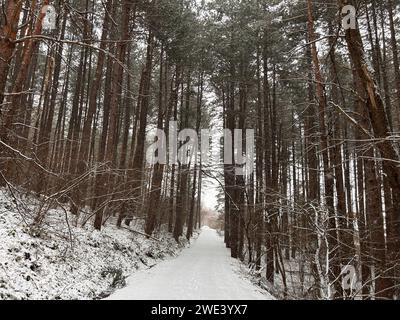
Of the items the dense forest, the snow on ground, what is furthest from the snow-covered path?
the dense forest

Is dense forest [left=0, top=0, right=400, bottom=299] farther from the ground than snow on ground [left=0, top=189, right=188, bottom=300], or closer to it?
farther from the ground

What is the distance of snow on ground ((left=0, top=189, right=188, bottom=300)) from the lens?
6.00 metres

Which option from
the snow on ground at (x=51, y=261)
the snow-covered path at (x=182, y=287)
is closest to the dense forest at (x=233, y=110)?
the snow on ground at (x=51, y=261)

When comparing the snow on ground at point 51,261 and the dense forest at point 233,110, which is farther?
the dense forest at point 233,110

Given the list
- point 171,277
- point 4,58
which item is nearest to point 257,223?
point 171,277

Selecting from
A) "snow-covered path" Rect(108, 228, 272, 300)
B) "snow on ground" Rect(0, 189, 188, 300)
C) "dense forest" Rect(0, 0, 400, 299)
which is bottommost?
"snow-covered path" Rect(108, 228, 272, 300)

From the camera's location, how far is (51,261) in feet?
24.0

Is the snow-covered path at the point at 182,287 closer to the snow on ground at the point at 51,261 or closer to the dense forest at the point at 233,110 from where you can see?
the snow on ground at the point at 51,261

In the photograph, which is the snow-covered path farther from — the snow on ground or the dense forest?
the dense forest

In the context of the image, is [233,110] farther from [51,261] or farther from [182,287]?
[51,261]

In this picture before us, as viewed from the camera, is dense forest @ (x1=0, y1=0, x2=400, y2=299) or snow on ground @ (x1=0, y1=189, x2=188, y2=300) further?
dense forest @ (x1=0, y1=0, x2=400, y2=299)

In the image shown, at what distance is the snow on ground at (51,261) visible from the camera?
19.7 ft

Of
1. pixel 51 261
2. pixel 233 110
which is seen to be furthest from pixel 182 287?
pixel 233 110

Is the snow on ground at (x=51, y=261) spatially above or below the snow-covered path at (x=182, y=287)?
above
